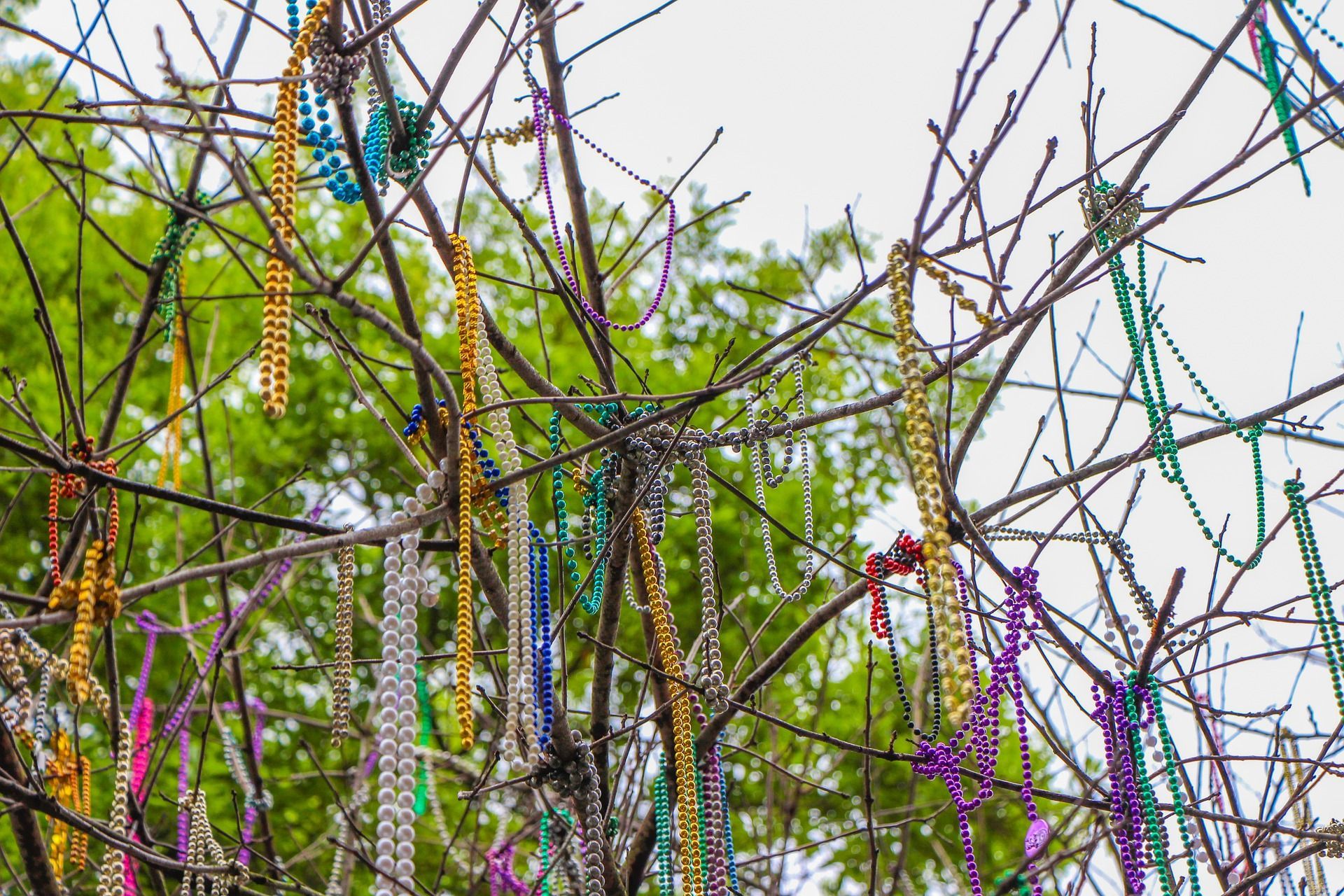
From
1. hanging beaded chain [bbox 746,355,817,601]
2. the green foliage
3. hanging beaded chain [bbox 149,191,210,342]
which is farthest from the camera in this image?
the green foliage

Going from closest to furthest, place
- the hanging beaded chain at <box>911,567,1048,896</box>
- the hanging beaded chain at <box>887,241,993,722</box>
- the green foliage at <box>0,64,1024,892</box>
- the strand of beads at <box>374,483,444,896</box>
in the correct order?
the hanging beaded chain at <box>887,241,993,722</box> < the strand of beads at <box>374,483,444,896</box> < the hanging beaded chain at <box>911,567,1048,896</box> < the green foliage at <box>0,64,1024,892</box>

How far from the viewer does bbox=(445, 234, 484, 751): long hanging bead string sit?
1708 millimetres

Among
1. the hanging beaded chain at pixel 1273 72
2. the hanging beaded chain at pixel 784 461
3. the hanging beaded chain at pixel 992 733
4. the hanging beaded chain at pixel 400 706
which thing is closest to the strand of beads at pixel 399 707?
the hanging beaded chain at pixel 400 706

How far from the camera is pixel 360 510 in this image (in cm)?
591

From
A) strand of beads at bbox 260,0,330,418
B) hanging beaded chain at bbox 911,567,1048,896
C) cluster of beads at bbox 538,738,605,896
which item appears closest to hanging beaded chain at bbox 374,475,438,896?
strand of beads at bbox 260,0,330,418

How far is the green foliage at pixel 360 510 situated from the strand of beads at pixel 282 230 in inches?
112

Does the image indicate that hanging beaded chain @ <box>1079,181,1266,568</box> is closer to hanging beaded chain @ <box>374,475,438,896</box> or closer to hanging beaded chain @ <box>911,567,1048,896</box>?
hanging beaded chain @ <box>911,567,1048,896</box>

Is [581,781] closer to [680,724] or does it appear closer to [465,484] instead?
[680,724]

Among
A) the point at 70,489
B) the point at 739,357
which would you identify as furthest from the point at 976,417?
the point at 739,357

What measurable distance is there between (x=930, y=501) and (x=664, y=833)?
1.35 metres

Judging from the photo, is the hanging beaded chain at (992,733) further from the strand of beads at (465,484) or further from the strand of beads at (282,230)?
the strand of beads at (282,230)

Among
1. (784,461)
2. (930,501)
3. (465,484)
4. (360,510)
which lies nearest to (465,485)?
(465,484)

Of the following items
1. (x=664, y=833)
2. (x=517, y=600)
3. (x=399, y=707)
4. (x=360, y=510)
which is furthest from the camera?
(x=360, y=510)

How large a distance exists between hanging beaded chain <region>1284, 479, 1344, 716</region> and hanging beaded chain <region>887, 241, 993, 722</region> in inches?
40.8
